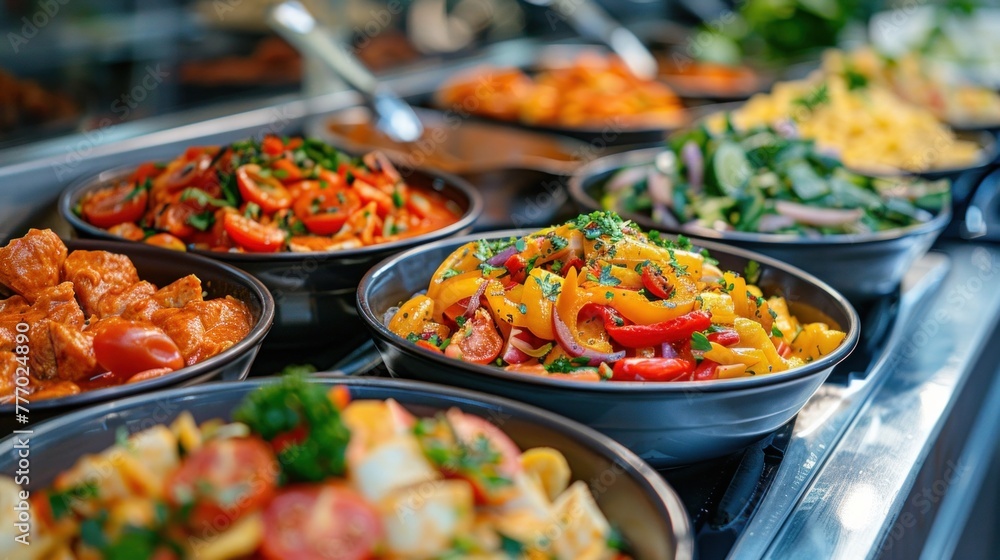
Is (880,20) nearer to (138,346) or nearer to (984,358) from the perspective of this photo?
(984,358)

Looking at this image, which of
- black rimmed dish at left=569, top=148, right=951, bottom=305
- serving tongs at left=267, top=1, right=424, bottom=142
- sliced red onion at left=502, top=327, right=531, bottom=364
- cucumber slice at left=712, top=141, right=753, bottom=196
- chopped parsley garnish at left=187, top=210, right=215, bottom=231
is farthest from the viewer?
serving tongs at left=267, top=1, right=424, bottom=142

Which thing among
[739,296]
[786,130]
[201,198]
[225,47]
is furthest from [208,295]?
[225,47]

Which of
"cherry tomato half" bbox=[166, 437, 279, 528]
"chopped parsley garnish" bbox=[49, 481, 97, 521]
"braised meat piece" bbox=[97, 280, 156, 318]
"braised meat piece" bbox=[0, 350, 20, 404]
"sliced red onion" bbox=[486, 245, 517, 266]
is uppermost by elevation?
"cherry tomato half" bbox=[166, 437, 279, 528]

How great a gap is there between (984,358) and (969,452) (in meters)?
0.27

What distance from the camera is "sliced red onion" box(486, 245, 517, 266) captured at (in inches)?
65.7

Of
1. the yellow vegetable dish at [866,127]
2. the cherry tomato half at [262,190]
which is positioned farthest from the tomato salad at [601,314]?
the yellow vegetable dish at [866,127]

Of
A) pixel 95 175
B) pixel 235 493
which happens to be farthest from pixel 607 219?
pixel 95 175

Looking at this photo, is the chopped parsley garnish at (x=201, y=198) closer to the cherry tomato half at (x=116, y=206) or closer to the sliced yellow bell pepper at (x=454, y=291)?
the cherry tomato half at (x=116, y=206)

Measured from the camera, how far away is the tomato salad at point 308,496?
34.3 inches

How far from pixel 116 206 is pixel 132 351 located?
831 mm

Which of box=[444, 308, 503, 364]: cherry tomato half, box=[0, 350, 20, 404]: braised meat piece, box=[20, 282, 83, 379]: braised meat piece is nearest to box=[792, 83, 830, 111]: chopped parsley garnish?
box=[444, 308, 503, 364]: cherry tomato half

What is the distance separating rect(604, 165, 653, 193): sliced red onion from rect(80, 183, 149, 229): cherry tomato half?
1328 millimetres

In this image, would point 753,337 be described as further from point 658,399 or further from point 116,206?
point 116,206

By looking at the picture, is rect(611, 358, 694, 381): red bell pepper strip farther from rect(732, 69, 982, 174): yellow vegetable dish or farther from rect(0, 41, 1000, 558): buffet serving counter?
rect(732, 69, 982, 174): yellow vegetable dish
